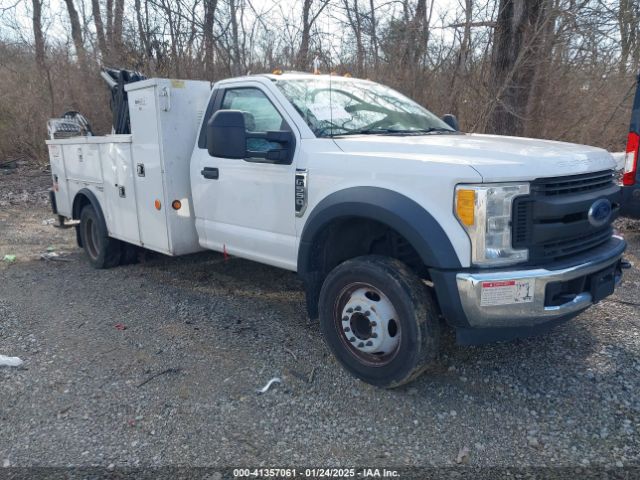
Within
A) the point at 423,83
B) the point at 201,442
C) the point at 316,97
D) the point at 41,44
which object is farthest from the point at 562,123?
the point at 41,44

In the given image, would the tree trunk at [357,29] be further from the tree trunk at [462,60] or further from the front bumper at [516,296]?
the front bumper at [516,296]

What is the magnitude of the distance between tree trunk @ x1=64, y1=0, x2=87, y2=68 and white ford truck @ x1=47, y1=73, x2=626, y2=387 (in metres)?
13.0

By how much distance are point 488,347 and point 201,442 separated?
7.15ft

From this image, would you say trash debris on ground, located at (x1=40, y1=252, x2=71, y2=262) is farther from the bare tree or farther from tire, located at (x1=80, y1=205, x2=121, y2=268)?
the bare tree

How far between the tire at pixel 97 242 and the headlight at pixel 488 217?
468 cm

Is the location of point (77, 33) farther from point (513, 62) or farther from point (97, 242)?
point (513, 62)

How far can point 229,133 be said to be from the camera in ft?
12.6

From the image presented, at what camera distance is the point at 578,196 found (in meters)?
3.22

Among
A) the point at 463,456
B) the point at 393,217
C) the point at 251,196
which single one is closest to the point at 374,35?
the point at 251,196

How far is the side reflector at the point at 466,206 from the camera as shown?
9.65 ft

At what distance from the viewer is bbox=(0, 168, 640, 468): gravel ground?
2.92 meters

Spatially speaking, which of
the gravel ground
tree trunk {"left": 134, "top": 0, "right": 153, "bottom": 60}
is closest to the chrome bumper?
the gravel ground

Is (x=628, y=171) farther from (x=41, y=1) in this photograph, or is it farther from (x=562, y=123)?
(x=41, y=1)

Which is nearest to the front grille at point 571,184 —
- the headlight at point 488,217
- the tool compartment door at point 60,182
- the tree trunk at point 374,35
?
the headlight at point 488,217
